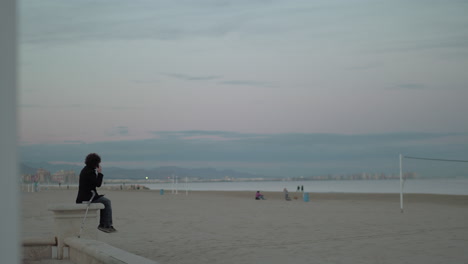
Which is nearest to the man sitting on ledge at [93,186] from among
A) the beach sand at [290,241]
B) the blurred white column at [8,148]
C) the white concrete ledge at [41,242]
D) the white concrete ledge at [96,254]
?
the beach sand at [290,241]

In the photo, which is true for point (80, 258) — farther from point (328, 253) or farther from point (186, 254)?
point (328, 253)

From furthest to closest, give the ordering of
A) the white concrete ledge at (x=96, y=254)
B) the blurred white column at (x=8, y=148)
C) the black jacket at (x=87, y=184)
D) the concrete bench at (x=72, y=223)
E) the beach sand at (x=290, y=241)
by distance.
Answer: the black jacket at (x=87, y=184), the beach sand at (x=290, y=241), the concrete bench at (x=72, y=223), the white concrete ledge at (x=96, y=254), the blurred white column at (x=8, y=148)

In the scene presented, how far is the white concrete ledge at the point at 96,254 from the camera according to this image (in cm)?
595

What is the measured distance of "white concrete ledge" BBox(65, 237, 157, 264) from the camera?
5945 mm

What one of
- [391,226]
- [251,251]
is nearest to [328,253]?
[251,251]

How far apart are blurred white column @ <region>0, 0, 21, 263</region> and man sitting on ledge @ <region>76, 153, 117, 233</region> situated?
27.3 feet

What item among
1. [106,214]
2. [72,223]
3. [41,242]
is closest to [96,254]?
[72,223]

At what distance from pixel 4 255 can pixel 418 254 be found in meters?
8.87

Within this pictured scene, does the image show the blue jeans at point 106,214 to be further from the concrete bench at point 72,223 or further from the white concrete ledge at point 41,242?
the white concrete ledge at point 41,242

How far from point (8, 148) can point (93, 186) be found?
848cm

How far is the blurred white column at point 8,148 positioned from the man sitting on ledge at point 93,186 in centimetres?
833

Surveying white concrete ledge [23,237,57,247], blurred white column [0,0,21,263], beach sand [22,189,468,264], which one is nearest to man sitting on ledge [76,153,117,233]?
beach sand [22,189,468,264]

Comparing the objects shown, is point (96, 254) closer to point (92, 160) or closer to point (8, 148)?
point (92, 160)

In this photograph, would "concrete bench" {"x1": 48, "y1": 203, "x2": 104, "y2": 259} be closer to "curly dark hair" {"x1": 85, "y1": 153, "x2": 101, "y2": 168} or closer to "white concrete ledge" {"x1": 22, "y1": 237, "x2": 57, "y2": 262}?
"white concrete ledge" {"x1": 22, "y1": 237, "x2": 57, "y2": 262}
